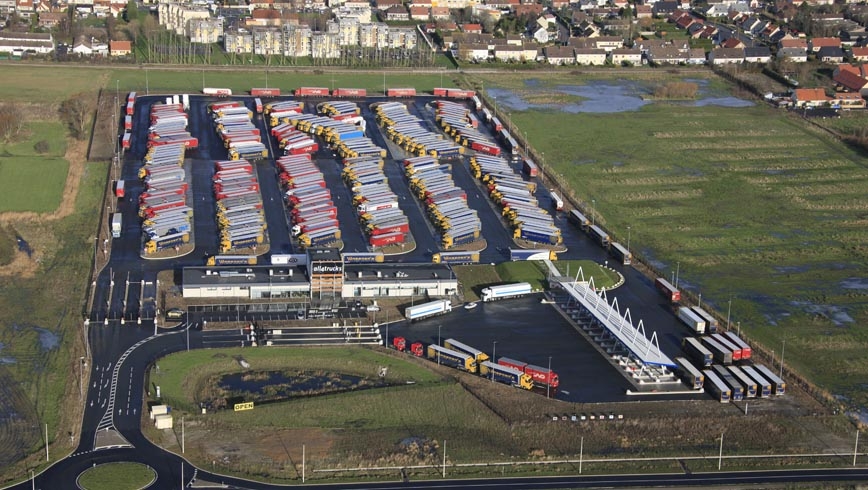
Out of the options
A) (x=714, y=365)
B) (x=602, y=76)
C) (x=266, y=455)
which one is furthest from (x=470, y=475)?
(x=602, y=76)

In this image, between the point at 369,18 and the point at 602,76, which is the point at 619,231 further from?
the point at 369,18

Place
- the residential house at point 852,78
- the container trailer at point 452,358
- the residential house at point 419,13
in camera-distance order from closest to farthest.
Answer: the container trailer at point 452,358 → the residential house at point 852,78 → the residential house at point 419,13

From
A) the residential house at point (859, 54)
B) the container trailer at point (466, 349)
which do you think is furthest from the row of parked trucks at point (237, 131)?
the residential house at point (859, 54)

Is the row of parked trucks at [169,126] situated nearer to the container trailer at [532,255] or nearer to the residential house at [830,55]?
the container trailer at [532,255]

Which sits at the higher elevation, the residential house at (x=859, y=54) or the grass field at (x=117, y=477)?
the residential house at (x=859, y=54)

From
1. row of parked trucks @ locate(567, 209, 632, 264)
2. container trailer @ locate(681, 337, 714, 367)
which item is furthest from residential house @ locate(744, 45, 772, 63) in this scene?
container trailer @ locate(681, 337, 714, 367)

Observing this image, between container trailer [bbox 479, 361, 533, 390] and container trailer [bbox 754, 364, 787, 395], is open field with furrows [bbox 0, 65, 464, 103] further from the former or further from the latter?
container trailer [bbox 754, 364, 787, 395]

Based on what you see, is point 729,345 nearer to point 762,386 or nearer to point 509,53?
point 762,386
